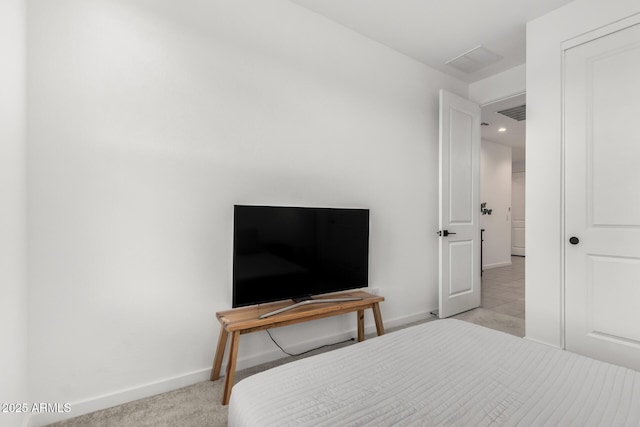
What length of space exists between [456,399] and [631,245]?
2131 millimetres

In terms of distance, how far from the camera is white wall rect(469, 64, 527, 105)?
3.38m

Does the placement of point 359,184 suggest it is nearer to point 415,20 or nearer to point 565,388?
point 415,20

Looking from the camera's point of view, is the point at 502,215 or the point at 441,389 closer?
the point at 441,389

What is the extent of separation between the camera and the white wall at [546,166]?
2473 mm

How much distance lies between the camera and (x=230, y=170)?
7.09ft

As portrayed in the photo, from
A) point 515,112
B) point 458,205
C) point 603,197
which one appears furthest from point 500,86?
point 603,197

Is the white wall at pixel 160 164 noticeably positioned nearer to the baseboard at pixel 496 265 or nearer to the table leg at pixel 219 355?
the table leg at pixel 219 355

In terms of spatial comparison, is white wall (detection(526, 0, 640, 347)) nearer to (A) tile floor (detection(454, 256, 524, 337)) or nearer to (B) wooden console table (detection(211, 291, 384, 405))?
(A) tile floor (detection(454, 256, 524, 337))

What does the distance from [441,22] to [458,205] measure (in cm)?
187

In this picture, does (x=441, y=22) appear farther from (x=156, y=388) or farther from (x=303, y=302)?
(x=156, y=388)

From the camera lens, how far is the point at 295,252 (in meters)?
2.19

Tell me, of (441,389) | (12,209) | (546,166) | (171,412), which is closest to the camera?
(441,389)

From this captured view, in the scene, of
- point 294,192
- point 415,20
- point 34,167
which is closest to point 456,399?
point 294,192

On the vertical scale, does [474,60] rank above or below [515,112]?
above
